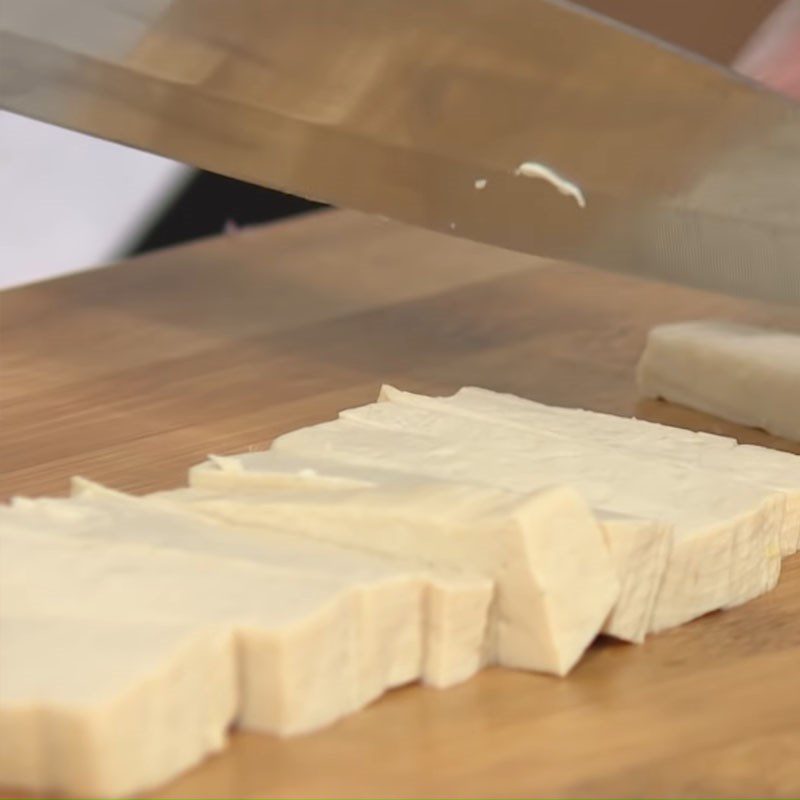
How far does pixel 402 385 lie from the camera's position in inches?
97.9

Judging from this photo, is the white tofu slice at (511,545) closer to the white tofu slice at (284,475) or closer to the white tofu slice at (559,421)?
the white tofu slice at (284,475)

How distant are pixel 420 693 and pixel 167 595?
252 mm

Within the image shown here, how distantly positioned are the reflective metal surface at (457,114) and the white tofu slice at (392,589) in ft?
2.37

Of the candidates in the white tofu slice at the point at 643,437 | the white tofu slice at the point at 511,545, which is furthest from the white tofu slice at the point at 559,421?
the white tofu slice at the point at 511,545

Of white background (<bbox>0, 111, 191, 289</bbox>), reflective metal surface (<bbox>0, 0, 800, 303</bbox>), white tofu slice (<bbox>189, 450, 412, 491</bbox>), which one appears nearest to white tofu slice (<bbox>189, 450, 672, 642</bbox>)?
white tofu slice (<bbox>189, 450, 412, 491</bbox>)

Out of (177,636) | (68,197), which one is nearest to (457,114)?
(177,636)

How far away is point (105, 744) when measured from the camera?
142 centimetres

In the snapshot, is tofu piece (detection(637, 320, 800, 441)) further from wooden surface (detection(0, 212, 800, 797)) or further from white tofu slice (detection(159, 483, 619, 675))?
white tofu slice (detection(159, 483, 619, 675))

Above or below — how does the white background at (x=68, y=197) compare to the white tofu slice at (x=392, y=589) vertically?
above

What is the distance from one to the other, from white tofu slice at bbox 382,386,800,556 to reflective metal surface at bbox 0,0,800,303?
10.3 inches

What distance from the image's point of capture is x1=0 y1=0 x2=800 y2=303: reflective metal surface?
218cm

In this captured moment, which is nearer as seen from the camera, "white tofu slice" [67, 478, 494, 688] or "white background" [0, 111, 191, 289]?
"white tofu slice" [67, 478, 494, 688]

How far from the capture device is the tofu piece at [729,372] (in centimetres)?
229

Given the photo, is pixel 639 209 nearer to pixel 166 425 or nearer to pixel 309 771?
pixel 166 425
